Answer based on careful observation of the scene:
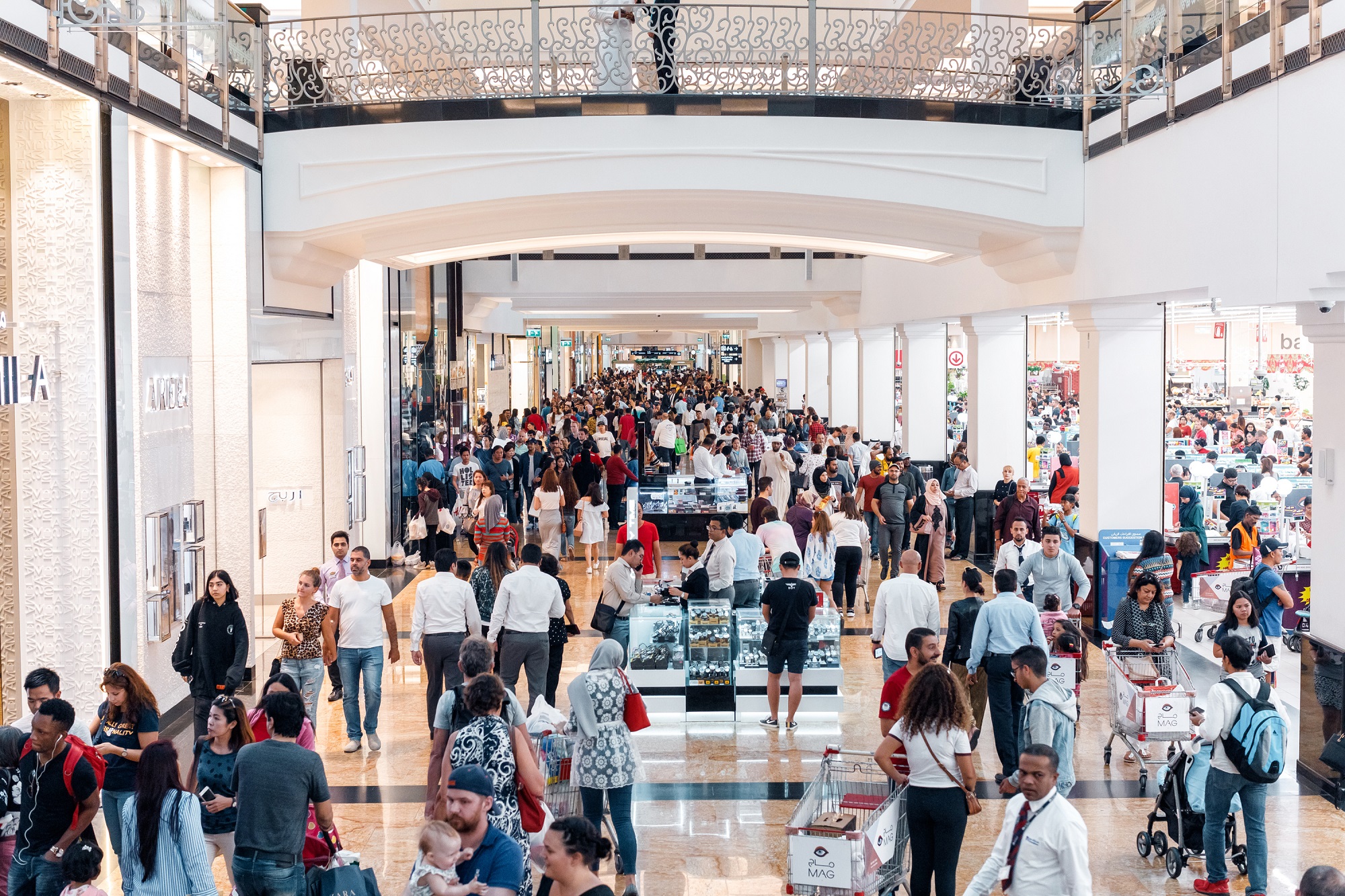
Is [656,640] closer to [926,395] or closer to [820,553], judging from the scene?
[820,553]

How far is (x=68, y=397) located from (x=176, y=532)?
1722 millimetres

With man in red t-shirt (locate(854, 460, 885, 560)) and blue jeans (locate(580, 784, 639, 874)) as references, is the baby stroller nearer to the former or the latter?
blue jeans (locate(580, 784, 639, 874))

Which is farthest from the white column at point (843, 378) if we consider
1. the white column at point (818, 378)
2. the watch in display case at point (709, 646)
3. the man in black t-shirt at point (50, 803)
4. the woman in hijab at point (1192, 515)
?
the man in black t-shirt at point (50, 803)

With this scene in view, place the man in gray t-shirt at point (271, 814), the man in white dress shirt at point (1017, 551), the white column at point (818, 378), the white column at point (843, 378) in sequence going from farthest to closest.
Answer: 1. the white column at point (818, 378)
2. the white column at point (843, 378)
3. the man in white dress shirt at point (1017, 551)
4. the man in gray t-shirt at point (271, 814)

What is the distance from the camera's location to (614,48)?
11344 millimetres

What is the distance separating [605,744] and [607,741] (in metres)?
0.02

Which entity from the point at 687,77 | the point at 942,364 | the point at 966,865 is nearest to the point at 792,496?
the point at 942,364

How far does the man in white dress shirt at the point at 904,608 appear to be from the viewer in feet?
26.9

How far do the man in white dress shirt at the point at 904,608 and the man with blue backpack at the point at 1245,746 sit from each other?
218 cm

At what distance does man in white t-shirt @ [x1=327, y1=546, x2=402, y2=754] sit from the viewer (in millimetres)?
8453

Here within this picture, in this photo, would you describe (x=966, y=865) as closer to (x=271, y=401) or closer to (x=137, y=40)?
(x=137, y=40)

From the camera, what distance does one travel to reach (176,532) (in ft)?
31.1

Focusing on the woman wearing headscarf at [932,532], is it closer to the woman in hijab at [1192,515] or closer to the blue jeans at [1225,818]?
the woman in hijab at [1192,515]

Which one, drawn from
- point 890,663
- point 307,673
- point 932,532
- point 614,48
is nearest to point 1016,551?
point 890,663
